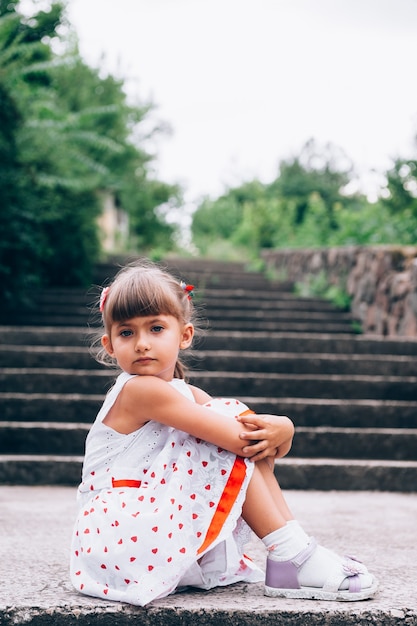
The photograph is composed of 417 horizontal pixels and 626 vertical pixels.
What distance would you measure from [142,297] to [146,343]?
12cm

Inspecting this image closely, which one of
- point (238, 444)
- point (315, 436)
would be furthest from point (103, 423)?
point (315, 436)

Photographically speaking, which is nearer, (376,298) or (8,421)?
(8,421)

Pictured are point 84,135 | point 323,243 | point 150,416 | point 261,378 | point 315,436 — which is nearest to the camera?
point 150,416

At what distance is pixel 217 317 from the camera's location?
6.60m

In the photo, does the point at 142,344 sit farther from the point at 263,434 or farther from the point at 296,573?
the point at 296,573

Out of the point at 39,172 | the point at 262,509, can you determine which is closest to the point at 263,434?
the point at 262,509

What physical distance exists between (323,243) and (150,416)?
883 cm

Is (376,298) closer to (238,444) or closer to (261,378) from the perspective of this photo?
(261,378)

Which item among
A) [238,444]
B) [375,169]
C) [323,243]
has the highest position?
[375,169]

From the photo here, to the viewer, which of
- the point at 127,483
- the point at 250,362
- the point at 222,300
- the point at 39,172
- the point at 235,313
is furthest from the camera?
the point at 39,172

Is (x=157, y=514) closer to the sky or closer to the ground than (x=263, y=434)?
closer to the ground

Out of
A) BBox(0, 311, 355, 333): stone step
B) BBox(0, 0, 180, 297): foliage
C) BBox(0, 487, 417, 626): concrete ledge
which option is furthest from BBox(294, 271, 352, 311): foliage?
BBox(0, 487, 417, 626): concrete ledge

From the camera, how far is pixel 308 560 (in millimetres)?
1808

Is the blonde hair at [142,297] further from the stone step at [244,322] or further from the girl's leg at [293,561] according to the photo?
the stone step at [244,322]
